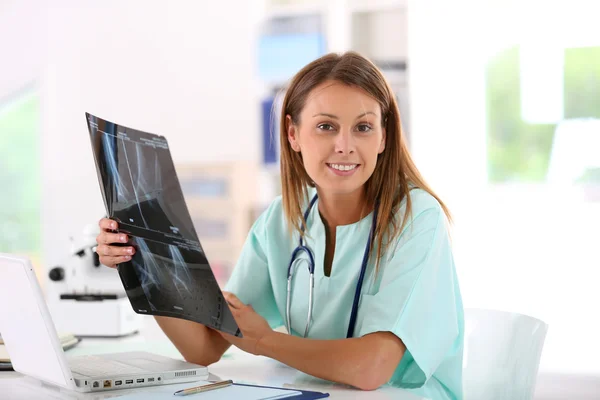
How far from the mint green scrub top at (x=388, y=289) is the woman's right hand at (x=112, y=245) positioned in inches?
17.1

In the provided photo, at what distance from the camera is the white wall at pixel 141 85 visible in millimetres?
4113

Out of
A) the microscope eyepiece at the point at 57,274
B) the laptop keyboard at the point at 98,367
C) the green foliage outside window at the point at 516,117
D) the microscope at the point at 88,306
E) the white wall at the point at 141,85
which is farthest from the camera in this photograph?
the white wall at the point at 141,85

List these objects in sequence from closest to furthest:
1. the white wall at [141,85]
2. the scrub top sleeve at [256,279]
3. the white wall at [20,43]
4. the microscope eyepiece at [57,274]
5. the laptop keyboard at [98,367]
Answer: the laptop keyboard at [98,367]
the scrub top sleeve at [256,279]
the microscope eyepiece at [57,274]
the white wall at [141,85]
the white wall at [20,43]

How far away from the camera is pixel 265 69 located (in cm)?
351

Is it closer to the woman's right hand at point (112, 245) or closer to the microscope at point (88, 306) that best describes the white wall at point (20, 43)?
the microscope at point (88, 306)

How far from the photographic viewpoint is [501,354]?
1446 millimetres

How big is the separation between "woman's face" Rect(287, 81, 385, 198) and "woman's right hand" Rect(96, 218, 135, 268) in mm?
455

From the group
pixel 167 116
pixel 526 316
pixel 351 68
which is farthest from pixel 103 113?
pixel 526 316

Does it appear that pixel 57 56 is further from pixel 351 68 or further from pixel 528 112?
pixel 351 68

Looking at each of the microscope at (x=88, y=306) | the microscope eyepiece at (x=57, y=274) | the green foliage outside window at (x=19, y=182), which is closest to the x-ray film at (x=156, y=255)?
the microscope at (x=88, y=306)

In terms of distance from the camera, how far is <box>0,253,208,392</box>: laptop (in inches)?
44.1

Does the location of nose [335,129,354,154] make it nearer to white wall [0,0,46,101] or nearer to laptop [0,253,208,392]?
laptop [0,253,208,392]

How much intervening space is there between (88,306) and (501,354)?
1083 millimetres

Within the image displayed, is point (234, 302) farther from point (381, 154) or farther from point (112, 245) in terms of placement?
point (381, 154)
